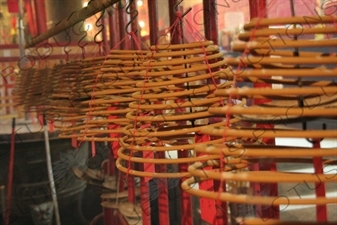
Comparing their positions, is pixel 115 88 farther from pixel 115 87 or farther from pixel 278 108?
pixel 278 108

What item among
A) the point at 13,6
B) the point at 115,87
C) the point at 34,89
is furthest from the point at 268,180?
the point at 13,6

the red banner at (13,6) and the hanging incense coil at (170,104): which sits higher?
the red banner at (13,6)

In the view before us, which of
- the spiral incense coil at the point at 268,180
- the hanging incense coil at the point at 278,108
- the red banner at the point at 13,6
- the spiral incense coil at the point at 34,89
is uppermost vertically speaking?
the red banner at the point at 13,6

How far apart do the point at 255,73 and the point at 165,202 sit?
1.09m

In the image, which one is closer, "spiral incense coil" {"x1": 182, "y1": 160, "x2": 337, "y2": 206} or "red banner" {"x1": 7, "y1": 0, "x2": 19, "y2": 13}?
"spiral incense coil" {"x1": 182, "y1": 160, "x2": 337, "y2": 206}

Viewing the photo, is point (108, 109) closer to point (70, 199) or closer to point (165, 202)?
point (165, 202)

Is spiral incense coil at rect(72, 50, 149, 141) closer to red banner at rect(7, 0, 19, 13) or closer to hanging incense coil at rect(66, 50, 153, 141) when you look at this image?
hanging incense coil at rect(66, 50, 153, 141)

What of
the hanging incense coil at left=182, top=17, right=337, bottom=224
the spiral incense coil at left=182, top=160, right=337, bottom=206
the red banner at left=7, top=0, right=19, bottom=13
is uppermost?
the red banner at left=7, top=0, right=19, bottom=13

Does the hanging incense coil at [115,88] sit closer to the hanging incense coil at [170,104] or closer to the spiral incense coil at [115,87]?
the spiral incense coil at [115,87]

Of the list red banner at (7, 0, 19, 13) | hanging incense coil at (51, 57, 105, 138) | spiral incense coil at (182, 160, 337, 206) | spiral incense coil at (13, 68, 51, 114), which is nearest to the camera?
spiral incense coil at (182, 160, 337, 206)

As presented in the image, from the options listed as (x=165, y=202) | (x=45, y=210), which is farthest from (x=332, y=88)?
(x=45, y=210)

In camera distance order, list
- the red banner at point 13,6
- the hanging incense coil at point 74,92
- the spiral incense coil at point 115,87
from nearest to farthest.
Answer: the spiral incense coil at point 115,87
the hanging incense coil at point 74,92
the red banner at point 13,6

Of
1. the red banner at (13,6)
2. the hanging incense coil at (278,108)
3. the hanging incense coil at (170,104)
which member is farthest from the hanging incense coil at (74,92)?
the red banner at (13,6)

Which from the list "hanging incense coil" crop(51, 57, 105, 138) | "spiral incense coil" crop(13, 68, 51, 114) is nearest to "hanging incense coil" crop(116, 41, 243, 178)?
"hanging incense coil" crop(51, 57, 105, 138)
